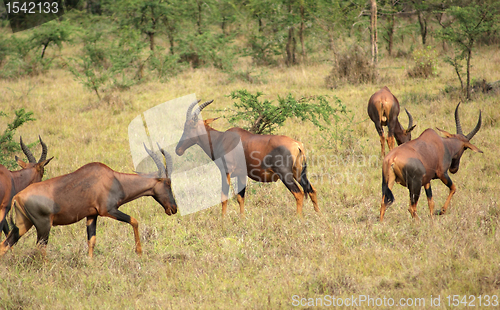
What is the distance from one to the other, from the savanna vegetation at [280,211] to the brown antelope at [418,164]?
0.42m

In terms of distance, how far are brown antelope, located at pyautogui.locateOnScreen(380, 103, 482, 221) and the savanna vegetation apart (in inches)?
16.6

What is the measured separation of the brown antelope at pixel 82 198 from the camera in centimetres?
524

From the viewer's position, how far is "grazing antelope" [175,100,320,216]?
6.64m

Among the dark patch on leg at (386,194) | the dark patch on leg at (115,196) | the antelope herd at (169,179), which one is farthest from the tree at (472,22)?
the dark patch on leg at (115,196)

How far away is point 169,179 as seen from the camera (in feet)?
19.6

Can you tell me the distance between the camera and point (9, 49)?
2042 centimetres

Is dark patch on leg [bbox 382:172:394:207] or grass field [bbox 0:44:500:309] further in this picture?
dark patch on leg [bbox 382:172:394:207]

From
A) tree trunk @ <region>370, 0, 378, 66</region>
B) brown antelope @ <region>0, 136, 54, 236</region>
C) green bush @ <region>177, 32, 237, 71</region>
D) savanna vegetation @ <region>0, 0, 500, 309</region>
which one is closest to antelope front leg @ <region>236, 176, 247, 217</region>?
savanna vegetation @ <region>0, 0, 500, 309</region>

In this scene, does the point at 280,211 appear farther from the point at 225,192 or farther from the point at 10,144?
the point at 10,144

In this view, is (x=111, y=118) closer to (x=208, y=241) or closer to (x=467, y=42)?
(x=208, y=241)

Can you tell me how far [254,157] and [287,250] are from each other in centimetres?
171

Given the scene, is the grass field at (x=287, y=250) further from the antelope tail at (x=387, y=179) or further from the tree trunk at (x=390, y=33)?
the tree trunk at (x=390, y=33)

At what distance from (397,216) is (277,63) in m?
15.4

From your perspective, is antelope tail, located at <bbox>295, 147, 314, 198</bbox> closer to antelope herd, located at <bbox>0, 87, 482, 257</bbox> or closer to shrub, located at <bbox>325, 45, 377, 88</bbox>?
antelope herd, located at <bbox>0, 87, 482, 257</bbox>
